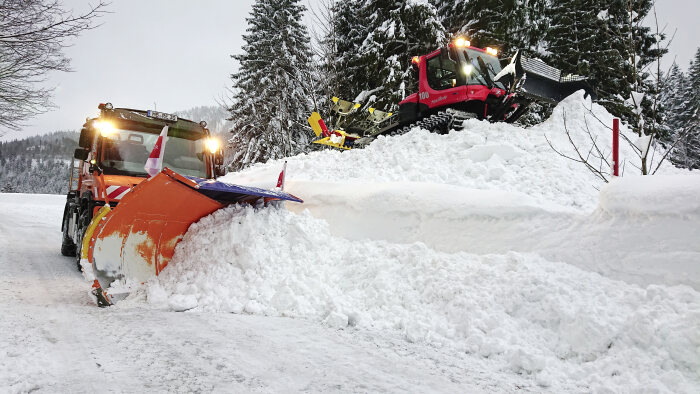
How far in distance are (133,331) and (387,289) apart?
221 centimetres

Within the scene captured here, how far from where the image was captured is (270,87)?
63.5 ft

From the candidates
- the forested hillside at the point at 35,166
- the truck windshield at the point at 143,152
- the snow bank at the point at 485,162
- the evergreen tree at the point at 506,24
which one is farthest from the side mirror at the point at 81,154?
the forested hillside at the point at 35,166

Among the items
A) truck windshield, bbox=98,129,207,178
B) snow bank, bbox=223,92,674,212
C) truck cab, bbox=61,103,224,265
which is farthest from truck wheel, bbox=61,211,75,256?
snow bank, bbox=223,92,674,212

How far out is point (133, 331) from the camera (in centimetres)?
286

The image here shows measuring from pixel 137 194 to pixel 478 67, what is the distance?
760cm

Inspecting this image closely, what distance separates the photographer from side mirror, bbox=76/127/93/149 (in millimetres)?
5747

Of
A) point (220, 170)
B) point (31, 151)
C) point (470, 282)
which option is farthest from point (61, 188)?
point (470, 282)

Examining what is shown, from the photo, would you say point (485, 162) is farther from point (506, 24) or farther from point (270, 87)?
point (270, 87)

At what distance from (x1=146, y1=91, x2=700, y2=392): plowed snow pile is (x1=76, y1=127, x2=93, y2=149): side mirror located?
9.87 feet

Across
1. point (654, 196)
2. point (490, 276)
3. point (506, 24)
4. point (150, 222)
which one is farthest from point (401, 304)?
point (506, 24)

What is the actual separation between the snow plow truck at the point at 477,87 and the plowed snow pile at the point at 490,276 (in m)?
3.56

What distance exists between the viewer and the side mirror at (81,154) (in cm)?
560

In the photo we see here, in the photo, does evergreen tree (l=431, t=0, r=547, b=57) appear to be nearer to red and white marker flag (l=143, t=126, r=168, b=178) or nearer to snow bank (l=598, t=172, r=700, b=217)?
snow bank (l=598, t=172, r=700, b=217)

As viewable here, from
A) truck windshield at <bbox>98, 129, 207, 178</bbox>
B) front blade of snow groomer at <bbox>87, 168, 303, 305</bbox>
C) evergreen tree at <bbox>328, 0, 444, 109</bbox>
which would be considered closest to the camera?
front blade of snow groomer at <bbox>87, 168, 303, 305</bbox>
